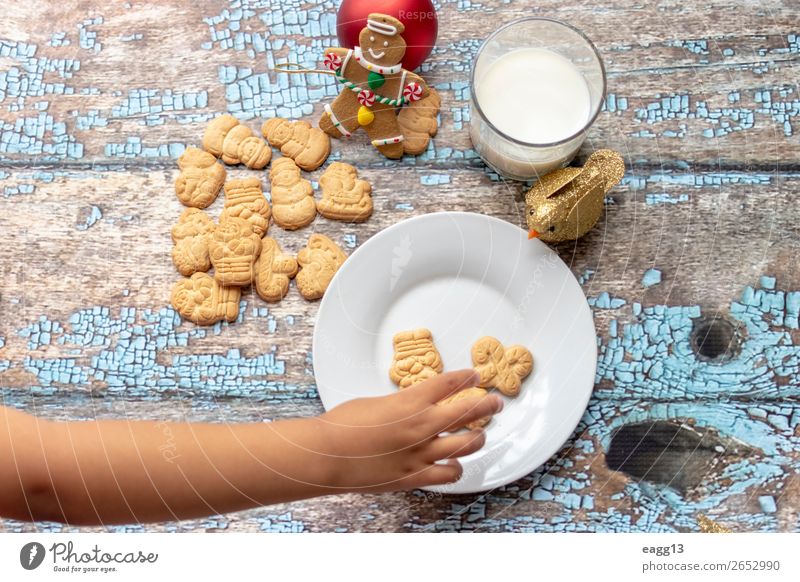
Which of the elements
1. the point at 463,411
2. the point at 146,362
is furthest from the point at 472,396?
the point at 146,362

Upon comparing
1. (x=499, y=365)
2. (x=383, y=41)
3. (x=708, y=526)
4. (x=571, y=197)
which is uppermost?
(x=383, y=41)

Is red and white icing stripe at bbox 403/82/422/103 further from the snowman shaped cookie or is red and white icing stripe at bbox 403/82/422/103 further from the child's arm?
the child's arm

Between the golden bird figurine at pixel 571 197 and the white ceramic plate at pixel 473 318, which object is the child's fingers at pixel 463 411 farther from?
the golden bird figurine at pixel 571 197

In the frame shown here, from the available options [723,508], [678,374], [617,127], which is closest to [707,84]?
[617,127]

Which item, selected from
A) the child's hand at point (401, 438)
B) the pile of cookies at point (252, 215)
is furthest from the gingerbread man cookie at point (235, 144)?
the child's hand at point (401, 438)

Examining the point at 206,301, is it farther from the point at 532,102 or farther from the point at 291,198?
the point at 532,102

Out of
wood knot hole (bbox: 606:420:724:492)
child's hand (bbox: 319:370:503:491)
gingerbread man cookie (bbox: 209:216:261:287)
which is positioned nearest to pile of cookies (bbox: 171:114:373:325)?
gingerbread man cookie (bbox: 209:216:261:287)
